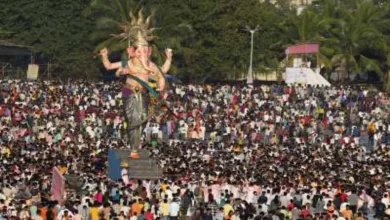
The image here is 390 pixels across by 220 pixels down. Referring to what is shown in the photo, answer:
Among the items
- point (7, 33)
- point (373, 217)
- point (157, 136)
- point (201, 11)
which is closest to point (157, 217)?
point (373, 217)

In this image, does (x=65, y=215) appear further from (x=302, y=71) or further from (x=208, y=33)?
(x=208, y=33)

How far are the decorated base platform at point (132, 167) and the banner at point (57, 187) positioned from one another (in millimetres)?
5072

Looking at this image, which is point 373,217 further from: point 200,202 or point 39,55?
point 39,55

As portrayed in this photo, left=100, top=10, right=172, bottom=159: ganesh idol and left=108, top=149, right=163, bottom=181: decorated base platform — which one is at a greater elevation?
left=100, top=10, right=172, bottom=159: ganesh idol

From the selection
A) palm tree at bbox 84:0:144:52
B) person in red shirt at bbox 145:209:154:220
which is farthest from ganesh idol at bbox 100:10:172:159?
palm tree at bbox 84:0:144:52

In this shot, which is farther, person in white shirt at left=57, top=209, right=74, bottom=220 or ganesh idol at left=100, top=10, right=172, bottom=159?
ganesh idol at left=100, top=10, right=172, bottom=159

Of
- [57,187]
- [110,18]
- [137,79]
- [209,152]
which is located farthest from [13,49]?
[57,187]

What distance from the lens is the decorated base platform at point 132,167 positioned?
37.3 metres

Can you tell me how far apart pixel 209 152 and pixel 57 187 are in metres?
13.4

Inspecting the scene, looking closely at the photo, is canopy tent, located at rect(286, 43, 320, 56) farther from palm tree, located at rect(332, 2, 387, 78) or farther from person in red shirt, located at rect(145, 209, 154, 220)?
person in red shirt, located at rect(145, 209, 154, 220)

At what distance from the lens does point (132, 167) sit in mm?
38438

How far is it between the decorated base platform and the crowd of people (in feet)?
1.33

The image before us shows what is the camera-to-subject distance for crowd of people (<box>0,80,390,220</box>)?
31188mm

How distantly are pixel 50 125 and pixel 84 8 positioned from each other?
31661mm
